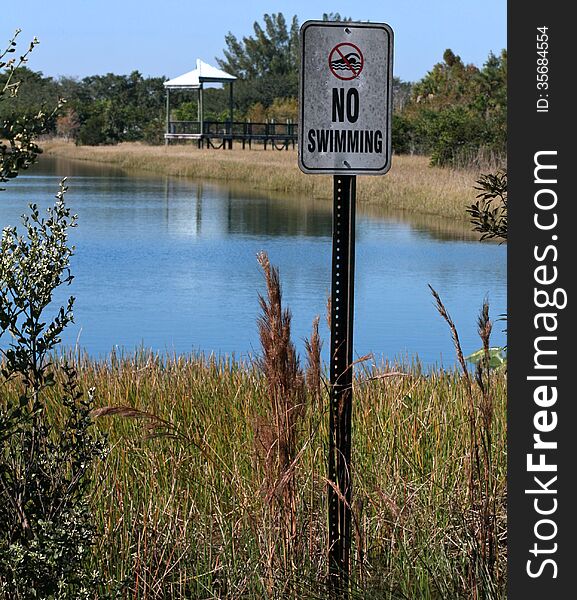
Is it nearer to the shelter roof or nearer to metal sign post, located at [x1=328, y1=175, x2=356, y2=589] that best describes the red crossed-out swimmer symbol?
metal sign post, located at [x1=328, y1=175, x2=356, y2=589]

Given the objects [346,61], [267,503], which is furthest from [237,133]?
[267,503]

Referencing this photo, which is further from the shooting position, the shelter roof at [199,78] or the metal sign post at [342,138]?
the shelter roof at [199,78]

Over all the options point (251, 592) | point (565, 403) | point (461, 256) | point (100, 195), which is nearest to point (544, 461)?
point (565, 403)

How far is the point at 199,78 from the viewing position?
45.9 m

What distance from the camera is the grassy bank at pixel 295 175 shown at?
23.9 m

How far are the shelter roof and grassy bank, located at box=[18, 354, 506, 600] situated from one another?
4109 centimetres

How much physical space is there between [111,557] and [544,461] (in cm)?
150

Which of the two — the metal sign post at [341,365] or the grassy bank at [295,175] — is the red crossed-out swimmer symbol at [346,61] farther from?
the grassy bank at [295,175]

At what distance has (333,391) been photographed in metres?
2.87

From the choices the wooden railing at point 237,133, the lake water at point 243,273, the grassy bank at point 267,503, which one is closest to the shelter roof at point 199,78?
the wooden railing at point 237,133

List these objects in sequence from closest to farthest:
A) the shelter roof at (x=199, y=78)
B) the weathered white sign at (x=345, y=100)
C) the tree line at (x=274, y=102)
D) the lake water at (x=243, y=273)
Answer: the weathered white sign at (x=345, y=100) → the lake water at (x=243, y=273) → the tree line at (x=274, y=102) → the shelter roof at (x=199, y=78)

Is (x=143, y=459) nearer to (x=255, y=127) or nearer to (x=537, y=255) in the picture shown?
(x=537, y=255)

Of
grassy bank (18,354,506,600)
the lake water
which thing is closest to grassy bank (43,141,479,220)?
the lake water

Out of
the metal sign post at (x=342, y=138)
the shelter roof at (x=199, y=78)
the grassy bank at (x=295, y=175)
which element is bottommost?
the metal sign post at (x=342, y=138)
